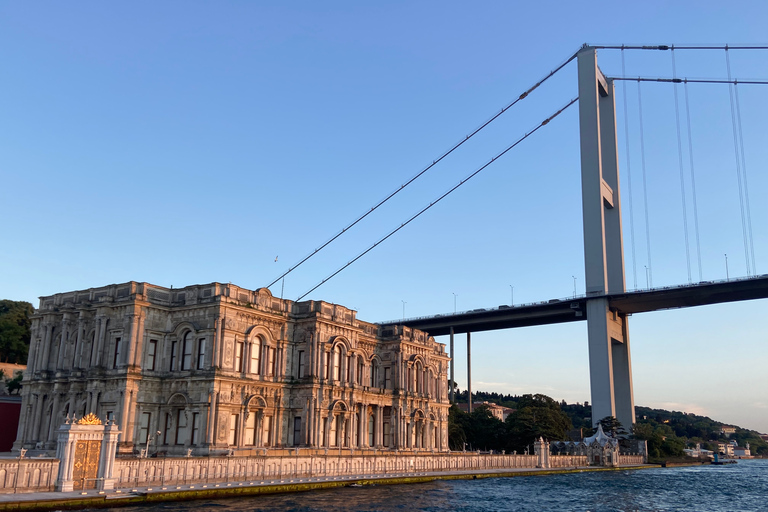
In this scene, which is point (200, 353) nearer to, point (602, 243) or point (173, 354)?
point (173, 354)

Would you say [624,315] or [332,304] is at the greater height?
[624,315]

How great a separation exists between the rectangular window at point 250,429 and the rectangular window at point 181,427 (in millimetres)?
4158

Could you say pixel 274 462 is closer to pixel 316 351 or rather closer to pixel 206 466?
pixel 206 466

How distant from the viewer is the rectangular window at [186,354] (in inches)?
1751

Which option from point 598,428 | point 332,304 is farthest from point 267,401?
point 598,428

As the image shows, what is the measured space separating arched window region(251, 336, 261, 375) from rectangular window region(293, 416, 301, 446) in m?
4.95

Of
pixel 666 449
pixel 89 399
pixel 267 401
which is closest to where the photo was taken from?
pixel 89 399

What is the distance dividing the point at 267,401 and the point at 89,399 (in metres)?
11.7

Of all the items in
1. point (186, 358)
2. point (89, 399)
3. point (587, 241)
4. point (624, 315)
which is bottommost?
point (89, 399)

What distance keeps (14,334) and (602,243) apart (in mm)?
70315

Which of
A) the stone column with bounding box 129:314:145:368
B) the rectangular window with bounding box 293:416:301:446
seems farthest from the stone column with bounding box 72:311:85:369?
the rectangular window with bounding box 293:416:301:446

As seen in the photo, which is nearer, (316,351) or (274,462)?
(274,462)

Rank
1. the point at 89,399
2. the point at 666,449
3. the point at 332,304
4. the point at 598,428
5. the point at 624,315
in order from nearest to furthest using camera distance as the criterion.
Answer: the point at 89,399, the point at 332,304, the point at 598,428, the point at 624,315, the point at 666,449

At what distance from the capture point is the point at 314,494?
3247cm
